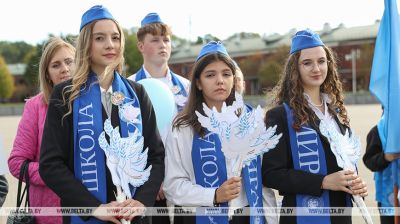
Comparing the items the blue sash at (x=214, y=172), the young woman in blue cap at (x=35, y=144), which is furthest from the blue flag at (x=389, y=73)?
the young woman in blue cap at (x=35, y=144)

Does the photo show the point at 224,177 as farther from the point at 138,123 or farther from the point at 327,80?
the point at 327,80

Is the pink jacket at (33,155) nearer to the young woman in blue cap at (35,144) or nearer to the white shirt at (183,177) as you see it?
the young woman in blue cap at (35,144)

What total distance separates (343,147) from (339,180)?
0.19 metres

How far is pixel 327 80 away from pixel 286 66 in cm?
29

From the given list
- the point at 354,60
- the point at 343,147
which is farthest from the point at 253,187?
the point at 354,60

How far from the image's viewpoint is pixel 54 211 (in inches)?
138

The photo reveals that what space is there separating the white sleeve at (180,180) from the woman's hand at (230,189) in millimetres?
94

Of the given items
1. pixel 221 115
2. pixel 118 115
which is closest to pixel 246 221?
pixel 221 115

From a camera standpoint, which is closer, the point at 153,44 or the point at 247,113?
the point at 247,113

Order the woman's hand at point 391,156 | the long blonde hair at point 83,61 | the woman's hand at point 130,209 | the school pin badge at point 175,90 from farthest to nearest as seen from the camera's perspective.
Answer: the school pin badge at point 175,90 → the woman's hand at point 391,156 → the long blonde hair at point 83,61 → the woman's hand at point 130,209

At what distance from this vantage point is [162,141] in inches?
133

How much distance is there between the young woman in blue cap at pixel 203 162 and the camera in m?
3.25

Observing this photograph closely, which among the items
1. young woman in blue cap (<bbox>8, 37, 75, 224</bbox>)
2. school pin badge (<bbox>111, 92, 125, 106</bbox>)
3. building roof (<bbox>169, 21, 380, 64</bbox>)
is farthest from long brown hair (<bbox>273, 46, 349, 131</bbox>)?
building roof (<bbox>169, 21, 380, 64</bbox>)

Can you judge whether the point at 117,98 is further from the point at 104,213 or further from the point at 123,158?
the point at 104,213
